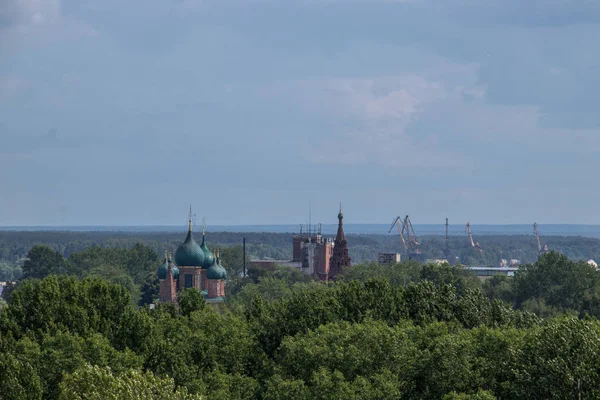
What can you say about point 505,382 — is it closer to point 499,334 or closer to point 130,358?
point 499,334

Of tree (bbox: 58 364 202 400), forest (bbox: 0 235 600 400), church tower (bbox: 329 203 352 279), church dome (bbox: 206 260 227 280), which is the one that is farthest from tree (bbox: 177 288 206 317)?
church tower (bbox: 329 203 352 279)

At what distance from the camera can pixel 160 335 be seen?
78562 mm

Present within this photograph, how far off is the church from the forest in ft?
199

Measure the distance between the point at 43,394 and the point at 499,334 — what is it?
25.4 metres

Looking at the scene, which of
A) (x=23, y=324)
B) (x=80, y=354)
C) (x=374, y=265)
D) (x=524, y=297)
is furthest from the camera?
(x=374, y=265)

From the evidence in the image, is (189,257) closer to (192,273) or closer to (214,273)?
(192,273)

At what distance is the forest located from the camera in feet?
211

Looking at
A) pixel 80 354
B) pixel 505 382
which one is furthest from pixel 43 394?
pixel 505 382

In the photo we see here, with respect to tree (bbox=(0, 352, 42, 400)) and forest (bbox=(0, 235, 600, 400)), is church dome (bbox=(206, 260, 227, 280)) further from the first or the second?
tree (bbox=(0, 352, 42, 400))

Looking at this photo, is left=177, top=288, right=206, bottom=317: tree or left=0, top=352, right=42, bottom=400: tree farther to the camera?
left=177, top=288, right=206, bottom=317: tree

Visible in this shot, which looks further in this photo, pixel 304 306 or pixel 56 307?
pixel 304 306

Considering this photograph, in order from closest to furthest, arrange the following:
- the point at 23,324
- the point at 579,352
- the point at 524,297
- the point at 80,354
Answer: the point at 579,352 → the point at 80,354 → the point at 23,324 → the point at 524,297

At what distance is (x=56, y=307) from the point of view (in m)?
78.2

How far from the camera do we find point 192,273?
15550 centimetres
